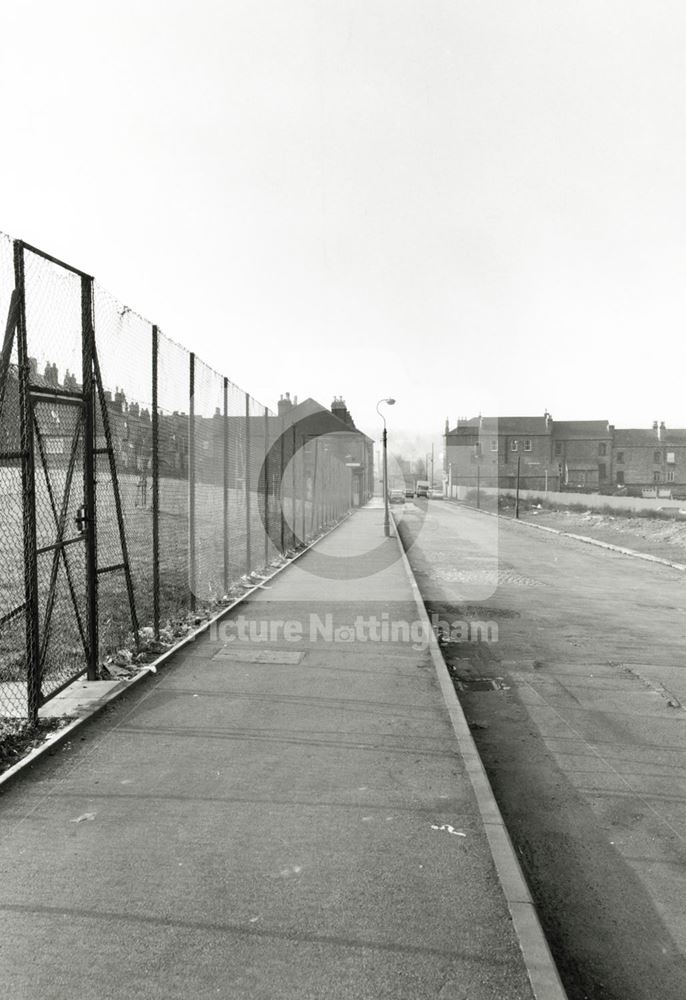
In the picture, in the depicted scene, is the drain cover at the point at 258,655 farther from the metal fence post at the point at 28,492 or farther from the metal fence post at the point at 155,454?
the metal fence post at the point at 28,492

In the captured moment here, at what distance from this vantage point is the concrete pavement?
9.18 ft

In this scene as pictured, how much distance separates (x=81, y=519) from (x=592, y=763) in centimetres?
434

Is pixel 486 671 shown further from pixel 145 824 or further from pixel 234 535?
pixel 234 535

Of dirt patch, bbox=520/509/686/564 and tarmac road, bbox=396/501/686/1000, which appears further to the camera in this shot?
dirt patch, bbox=520/509/686/564

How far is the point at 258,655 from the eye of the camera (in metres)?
8.03

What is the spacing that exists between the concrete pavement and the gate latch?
1.42 m

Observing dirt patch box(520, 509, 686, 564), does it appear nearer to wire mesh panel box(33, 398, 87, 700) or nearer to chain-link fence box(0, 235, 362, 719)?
chain-link fence box(0, 235, 362, 719)

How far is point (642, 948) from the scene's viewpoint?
3.30m

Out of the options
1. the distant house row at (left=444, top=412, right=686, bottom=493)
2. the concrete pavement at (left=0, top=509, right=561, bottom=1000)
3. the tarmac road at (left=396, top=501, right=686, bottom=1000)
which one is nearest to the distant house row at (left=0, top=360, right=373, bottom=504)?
the concrete pavement at (left=0, top=509, right=561, bottom=1000)

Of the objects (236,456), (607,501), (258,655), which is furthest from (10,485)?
(607,501)

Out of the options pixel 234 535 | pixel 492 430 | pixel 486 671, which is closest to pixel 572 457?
pixel 492 430

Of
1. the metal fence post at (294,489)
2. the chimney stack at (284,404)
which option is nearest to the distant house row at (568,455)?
the chimney stack at (284,404)

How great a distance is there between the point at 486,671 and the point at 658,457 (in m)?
104

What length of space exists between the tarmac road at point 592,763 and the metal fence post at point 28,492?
3200 mm
